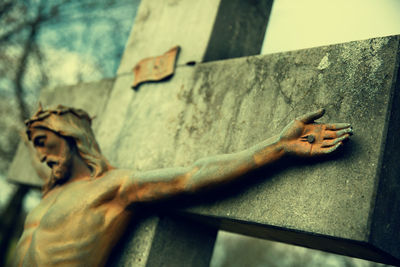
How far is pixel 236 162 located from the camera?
267 cm

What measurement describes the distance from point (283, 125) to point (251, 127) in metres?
0.22

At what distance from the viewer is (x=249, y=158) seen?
2.62 metres

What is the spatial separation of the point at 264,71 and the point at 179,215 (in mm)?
1060

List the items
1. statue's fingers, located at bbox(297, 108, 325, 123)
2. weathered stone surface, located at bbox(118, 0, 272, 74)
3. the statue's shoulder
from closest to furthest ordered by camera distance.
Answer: statue's fingers, located at bbox(297, 108, 325, 123) < the statue's shoulder < weathered stone surface, located at bbox(118, 0, 272, 74)

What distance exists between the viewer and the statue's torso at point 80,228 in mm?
2957

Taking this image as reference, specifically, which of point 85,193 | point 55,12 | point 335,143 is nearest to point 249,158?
point 335,143

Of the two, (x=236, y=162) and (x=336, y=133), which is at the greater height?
(x=336, y=133)

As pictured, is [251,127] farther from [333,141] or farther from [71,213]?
[71,213]

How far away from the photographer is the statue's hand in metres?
2.43

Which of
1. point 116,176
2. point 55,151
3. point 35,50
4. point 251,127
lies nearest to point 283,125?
point 251,127

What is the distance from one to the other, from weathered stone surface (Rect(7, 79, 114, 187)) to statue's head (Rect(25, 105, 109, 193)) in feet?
2.40

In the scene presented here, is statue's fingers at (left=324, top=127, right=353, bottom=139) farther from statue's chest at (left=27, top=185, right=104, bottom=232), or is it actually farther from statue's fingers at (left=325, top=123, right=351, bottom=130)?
statue's chest at (left=27, top=185, right=104, bottom=232)

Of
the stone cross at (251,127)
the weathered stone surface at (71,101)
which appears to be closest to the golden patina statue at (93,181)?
the stone cross at (251,127)

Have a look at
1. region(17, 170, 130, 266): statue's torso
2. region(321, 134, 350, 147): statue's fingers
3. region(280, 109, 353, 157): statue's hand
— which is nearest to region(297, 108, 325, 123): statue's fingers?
region(280, 109, 353, 157): statue's hand
